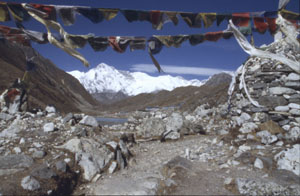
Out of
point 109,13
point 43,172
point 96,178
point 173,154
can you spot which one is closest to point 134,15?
point 109,13

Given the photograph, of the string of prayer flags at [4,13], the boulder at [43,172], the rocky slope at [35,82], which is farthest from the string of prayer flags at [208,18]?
the rocky slope at [35,82]

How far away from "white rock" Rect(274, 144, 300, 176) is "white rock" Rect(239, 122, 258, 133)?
209cm

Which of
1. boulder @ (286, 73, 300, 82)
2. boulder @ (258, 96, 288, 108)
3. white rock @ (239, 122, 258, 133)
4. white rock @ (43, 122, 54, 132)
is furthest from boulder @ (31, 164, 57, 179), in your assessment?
boulder @ (286, 73, 300, 82)

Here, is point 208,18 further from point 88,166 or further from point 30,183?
point 30,183

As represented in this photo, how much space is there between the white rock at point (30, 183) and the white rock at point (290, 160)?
17.2 ft

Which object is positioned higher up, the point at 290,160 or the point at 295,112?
the point at 295,112

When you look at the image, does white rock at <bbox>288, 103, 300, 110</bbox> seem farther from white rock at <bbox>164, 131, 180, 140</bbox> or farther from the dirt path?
white rock at <bbox>164, 131, 180, 140</bbox>

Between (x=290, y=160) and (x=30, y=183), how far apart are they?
555 cm

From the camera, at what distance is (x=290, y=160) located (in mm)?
4371

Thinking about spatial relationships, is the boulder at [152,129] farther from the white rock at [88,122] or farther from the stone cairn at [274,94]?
the stone cairn at [274,94]

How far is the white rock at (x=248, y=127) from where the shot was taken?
674 centimetres

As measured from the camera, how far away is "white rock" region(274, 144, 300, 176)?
13.8ft

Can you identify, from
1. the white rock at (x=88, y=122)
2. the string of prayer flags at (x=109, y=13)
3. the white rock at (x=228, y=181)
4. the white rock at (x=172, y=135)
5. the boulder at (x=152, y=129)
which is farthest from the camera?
the boulder at (x=152, y=129)

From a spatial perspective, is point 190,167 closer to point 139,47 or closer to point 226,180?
point 226,180
